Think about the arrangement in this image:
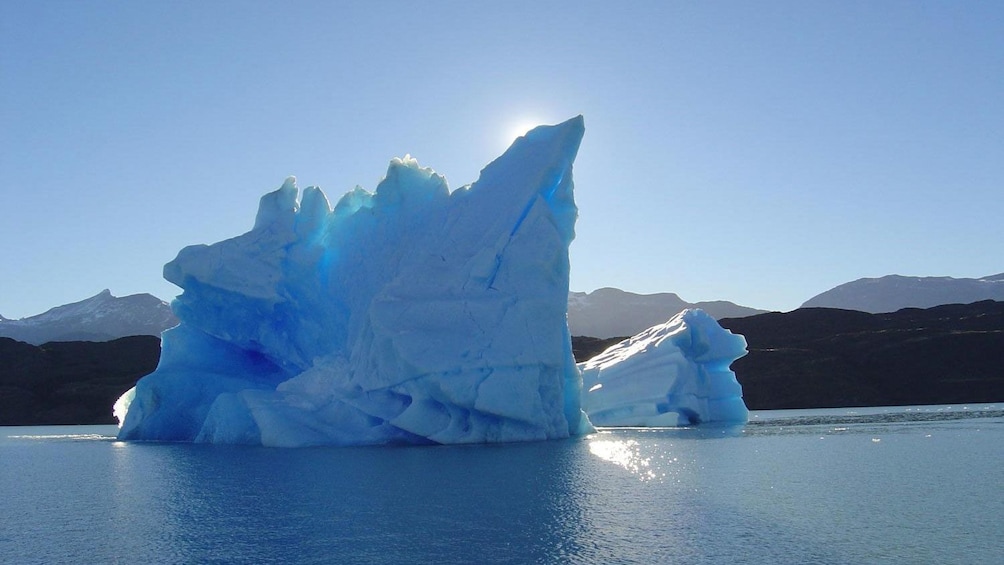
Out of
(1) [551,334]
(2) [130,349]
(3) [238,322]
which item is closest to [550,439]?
(1) [551,334]

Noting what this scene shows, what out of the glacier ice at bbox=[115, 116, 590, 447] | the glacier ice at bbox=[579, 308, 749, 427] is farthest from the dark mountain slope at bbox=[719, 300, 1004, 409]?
the glacier ice at bbox=[115, 116, 590, 447]

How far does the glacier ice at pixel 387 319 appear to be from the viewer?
18.5m

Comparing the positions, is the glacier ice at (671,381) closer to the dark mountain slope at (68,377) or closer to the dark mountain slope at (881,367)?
the dark mountain slope at (881,367)

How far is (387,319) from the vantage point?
18.7 m

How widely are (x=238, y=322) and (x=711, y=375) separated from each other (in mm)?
16029

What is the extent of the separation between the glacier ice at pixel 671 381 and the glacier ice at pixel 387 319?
5.23 m

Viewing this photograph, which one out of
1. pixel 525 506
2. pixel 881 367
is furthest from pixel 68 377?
pixel 525 506

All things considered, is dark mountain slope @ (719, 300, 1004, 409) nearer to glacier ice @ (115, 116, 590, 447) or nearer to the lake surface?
glacier ice @ (115, 116, 590, 447)

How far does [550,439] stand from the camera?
19516 millimetres

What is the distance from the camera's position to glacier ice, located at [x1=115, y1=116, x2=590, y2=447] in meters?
18.5

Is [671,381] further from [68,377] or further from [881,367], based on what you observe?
[68,377]

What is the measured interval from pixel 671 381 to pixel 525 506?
16.9 meters

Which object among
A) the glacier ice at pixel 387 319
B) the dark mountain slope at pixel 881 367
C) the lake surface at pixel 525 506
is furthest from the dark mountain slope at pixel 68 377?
the dark mountain slope at pixel 881 367

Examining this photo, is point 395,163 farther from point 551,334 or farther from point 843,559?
point 843,559
